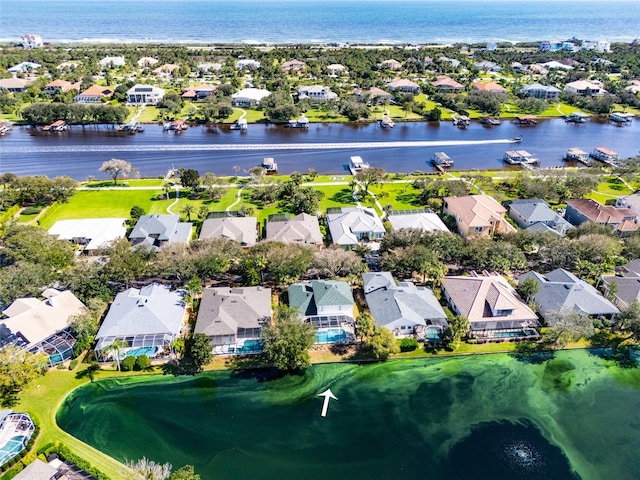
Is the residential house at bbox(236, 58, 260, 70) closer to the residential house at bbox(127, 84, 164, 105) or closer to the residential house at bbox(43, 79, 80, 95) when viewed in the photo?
the residential house at bbox(127, 84, 164, 105)

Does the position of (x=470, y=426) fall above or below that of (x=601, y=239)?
below

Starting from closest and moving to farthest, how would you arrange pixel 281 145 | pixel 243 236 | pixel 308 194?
pixel 243 236, pixel 308 194, pixel 281 145

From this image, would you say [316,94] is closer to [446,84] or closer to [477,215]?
[446,84]

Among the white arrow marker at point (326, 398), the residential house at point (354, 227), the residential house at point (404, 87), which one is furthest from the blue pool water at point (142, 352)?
the residential house at point (404, 87)

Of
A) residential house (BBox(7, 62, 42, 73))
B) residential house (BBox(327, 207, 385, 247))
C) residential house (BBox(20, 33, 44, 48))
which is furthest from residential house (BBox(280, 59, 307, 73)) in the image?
residential house (BBox(20, 33, 44, 48))

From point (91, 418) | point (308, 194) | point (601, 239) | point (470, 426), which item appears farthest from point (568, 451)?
point (308, 194)

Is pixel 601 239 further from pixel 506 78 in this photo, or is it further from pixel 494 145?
pixel 506 78

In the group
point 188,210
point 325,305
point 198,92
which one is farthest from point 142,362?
point 198,92
